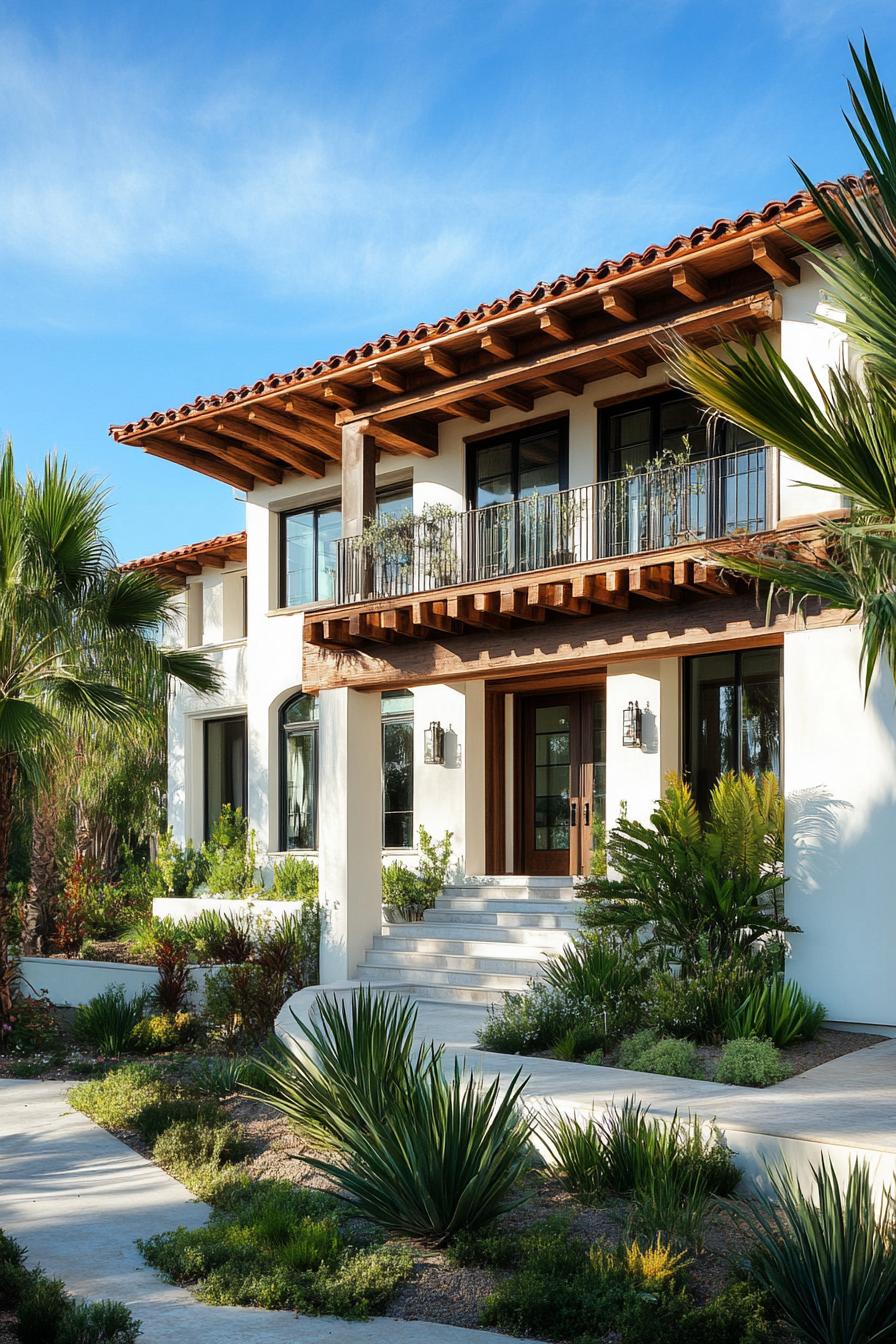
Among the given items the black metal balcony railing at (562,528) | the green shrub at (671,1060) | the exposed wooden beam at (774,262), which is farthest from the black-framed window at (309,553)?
the green shrub at (671,1060)

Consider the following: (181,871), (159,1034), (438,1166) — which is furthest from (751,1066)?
(181,871)

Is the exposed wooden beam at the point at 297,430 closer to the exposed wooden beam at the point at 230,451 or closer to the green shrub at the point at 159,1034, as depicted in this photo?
the exposed wooden beam at the point at 230,451

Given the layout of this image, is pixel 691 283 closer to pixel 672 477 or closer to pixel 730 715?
pixel 672 477

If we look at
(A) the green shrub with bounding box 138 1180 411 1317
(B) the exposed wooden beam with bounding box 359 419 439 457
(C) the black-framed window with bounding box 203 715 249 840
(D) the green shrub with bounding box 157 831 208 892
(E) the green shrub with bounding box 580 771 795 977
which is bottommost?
(A) the green shrub with bounding box 138 1180 411 1317

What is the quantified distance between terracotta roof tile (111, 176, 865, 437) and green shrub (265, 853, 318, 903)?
599cm

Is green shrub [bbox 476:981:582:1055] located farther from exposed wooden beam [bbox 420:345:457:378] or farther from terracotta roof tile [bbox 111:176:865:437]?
exposed wooden beam [bbox 420:345:457:378]

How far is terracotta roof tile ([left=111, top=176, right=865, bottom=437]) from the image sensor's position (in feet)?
35.1

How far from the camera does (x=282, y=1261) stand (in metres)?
5.79

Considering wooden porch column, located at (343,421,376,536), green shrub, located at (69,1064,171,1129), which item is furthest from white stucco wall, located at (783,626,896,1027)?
wooden porch column, located at (343,421,376,536)

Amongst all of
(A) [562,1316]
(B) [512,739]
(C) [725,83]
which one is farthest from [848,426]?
(B) [512,739]

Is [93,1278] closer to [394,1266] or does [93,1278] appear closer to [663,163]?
[394,1266]

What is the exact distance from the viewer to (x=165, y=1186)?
7602 mm

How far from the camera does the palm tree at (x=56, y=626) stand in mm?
12188

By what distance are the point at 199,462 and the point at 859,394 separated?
12.5m
